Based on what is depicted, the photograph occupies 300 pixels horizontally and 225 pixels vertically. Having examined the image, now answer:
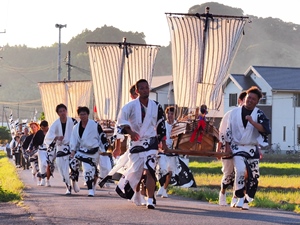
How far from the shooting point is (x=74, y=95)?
5116 centimetres

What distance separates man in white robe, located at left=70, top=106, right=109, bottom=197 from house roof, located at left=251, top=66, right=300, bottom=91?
47.1 metres

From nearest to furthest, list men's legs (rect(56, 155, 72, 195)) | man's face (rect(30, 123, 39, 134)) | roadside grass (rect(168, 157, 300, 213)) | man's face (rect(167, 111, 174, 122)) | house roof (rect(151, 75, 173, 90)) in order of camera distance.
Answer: roadside grass (rect(168, 157, 300, 213)) < men's legs (rect(56, 155, 72, 195)) < man's face (rect(167, 111, 174, 122)) < man's face (rect(30, 123, 39, 134)) < house roof (rect(151, 75, 173, 90))

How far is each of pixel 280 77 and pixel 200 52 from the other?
32.9 metres

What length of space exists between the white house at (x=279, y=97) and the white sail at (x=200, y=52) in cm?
2951

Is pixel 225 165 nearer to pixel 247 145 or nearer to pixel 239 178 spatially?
pixel 239 178

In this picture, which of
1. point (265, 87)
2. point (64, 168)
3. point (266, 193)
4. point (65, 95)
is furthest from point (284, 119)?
point (64, 168)

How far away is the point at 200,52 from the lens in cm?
3472

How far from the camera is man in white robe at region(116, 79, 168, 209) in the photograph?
45.8 ft

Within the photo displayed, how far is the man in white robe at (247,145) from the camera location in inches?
564

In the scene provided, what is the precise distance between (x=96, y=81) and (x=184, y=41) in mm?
10715

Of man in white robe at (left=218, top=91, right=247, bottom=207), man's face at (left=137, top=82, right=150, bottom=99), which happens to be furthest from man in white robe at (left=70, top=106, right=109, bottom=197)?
man's face at (left=137, top=82, right=150, bottom=99)

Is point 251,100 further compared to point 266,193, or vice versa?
point 266,193

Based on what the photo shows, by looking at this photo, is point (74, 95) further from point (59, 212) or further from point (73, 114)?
point (59, 212)

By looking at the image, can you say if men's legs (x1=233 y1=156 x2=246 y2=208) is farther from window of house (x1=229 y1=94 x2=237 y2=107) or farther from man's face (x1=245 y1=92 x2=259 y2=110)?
window of house (x1=229 y1=94 x2=237 y2=107)
